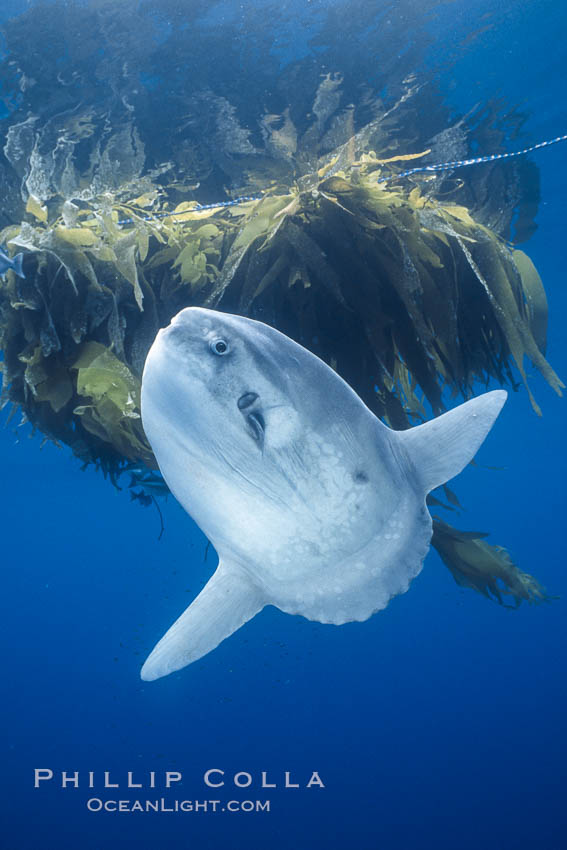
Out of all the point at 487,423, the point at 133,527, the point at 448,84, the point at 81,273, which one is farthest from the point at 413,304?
the point at 133,527

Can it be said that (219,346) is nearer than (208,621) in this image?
Yes

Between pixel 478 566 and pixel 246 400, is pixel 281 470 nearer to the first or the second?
pixel 246 400

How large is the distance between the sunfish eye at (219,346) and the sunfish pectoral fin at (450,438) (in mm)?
624

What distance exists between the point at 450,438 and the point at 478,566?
3410mm

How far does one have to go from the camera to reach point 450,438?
1645 millimetres

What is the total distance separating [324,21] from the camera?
462cm

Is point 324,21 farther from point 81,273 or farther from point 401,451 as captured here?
point 401,451

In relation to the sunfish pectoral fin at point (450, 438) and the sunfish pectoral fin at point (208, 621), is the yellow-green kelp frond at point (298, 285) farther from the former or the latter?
the sunfish pectoral fin at point (208, 621)

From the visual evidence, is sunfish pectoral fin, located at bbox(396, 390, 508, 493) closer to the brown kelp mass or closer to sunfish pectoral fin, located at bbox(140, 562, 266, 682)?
sunfish pectoral fin, located at bbox(140, 562, 266, 682)

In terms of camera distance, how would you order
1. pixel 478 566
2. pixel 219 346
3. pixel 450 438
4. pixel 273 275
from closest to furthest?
pixel 219 346
pixel 450 438
pixel 273 275
pixel 478 566

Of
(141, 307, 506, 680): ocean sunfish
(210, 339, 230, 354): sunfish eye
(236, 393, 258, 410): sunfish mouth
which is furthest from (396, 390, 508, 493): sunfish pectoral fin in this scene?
(210, 339, 230, 354): sunfish eye

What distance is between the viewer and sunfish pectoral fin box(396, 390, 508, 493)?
1.61m

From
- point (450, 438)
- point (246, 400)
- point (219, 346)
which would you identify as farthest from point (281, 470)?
point (450, 438)

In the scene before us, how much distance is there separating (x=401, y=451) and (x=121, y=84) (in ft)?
16.7
